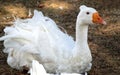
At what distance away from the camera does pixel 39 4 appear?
783 cm

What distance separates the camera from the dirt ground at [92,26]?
5699 millimetres

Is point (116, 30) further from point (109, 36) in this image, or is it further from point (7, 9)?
point (7, 9)

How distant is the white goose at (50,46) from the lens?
16.4 ft

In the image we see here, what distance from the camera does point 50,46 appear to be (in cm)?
514

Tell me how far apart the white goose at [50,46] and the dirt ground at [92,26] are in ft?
1.42

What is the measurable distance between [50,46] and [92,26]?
6.17 ft

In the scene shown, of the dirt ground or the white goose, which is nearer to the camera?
the white goose

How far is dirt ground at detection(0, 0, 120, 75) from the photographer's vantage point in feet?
18.7

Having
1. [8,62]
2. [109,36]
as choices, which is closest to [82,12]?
[8,62]

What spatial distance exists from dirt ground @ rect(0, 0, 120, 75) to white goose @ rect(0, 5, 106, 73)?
0.43 metres

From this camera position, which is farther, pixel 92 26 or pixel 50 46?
pixel 92 26

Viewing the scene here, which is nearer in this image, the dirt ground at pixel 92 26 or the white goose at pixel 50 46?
the white goose at pixel 50 46

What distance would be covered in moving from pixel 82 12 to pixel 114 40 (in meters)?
1.59

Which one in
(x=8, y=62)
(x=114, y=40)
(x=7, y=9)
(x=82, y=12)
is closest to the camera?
(x=82, y=12)
